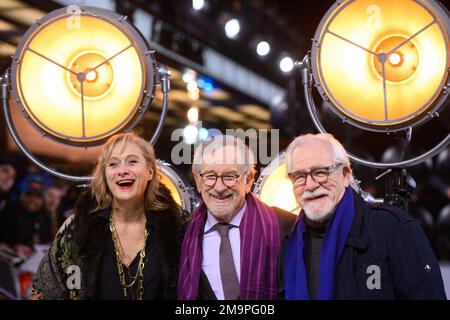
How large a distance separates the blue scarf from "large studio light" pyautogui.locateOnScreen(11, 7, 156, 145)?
29.9 inches

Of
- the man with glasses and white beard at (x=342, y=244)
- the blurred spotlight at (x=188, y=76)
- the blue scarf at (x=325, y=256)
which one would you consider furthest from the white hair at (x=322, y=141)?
the blurred spotlight at (x=188, y=76)

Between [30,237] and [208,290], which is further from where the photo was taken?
[30,237]

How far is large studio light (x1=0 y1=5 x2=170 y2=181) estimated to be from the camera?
2.24 metres

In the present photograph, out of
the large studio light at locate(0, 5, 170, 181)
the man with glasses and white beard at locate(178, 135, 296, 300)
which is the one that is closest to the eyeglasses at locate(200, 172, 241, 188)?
the man with glasses and white beard at locate(178, 135, 296, 300)

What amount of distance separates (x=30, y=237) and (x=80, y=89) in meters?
2.94

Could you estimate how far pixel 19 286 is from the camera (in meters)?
4.17

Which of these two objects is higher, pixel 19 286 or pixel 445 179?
pixel 445 179

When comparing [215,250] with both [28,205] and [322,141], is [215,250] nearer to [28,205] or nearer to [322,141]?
[322,141]

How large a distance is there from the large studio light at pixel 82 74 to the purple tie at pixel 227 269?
536 millimetres

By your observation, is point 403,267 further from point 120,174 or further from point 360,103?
point 120,174

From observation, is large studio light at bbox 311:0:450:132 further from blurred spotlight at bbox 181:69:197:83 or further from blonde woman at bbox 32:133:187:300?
blurred spotlight at bbox 181:69:197:83

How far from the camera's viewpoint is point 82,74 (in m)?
2.27
